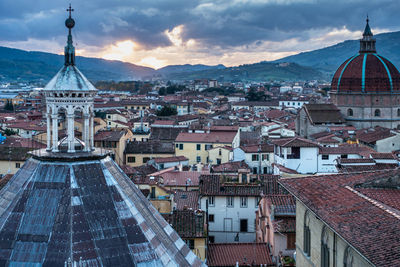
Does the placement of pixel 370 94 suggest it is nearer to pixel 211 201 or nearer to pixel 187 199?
pixel 211 201

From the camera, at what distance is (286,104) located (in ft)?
374

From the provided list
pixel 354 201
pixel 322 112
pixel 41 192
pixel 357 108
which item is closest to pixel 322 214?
pixel 354 201

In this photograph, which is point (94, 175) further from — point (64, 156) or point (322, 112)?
point (322, 112)

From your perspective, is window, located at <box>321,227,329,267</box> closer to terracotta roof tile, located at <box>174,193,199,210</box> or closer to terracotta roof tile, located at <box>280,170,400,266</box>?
terracotta roof tile, located at <box>280,170,400,266</box>

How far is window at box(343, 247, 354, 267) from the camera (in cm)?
1052

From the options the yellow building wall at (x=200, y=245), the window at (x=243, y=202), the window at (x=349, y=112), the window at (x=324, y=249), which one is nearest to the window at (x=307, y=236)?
the window at (x=324, y=249)

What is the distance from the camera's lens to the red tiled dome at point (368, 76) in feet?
185

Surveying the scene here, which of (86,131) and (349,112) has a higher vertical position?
(349,112)

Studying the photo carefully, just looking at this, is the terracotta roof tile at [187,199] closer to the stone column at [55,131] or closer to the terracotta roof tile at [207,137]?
the stone column at [55,131]

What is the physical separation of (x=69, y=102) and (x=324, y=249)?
22.6 ft

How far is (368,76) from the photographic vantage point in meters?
57.1

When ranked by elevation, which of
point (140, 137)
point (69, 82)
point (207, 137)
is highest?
point (69, 82)

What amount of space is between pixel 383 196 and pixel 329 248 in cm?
169

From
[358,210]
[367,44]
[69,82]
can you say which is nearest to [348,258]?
[358,210]
